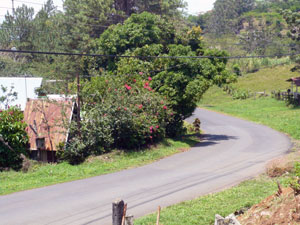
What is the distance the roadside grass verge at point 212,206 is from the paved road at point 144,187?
0.87m

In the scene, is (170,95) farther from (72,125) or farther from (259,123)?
(259,123)

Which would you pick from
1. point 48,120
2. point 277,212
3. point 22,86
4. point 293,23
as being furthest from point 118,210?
point 293,23

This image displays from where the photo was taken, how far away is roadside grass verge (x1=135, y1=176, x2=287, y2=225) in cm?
1038

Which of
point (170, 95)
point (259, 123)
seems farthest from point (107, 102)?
point (259, 123)

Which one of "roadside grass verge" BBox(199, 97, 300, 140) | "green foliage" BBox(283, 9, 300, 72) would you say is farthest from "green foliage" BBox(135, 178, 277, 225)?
"green foliage" BBox(283, 9, 300, 72)

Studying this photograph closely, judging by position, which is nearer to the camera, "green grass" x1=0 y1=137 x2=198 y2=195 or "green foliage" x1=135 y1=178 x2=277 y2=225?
"green foliage" x1=135 y1=178 x2=277 y2=225

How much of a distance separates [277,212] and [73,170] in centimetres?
1071

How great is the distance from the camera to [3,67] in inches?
1836

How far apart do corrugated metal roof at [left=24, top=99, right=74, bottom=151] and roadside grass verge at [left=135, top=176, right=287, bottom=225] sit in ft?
30.7

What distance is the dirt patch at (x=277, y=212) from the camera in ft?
28.0

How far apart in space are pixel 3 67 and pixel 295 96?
3011 centimetres

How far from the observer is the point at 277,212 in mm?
8969

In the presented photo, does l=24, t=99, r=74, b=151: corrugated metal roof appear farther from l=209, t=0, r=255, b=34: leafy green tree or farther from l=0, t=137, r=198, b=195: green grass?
l=209, t=0, r=255, b=34: leafy green tree

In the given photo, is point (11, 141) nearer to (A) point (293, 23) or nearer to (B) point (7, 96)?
(B) point (7, 96)
